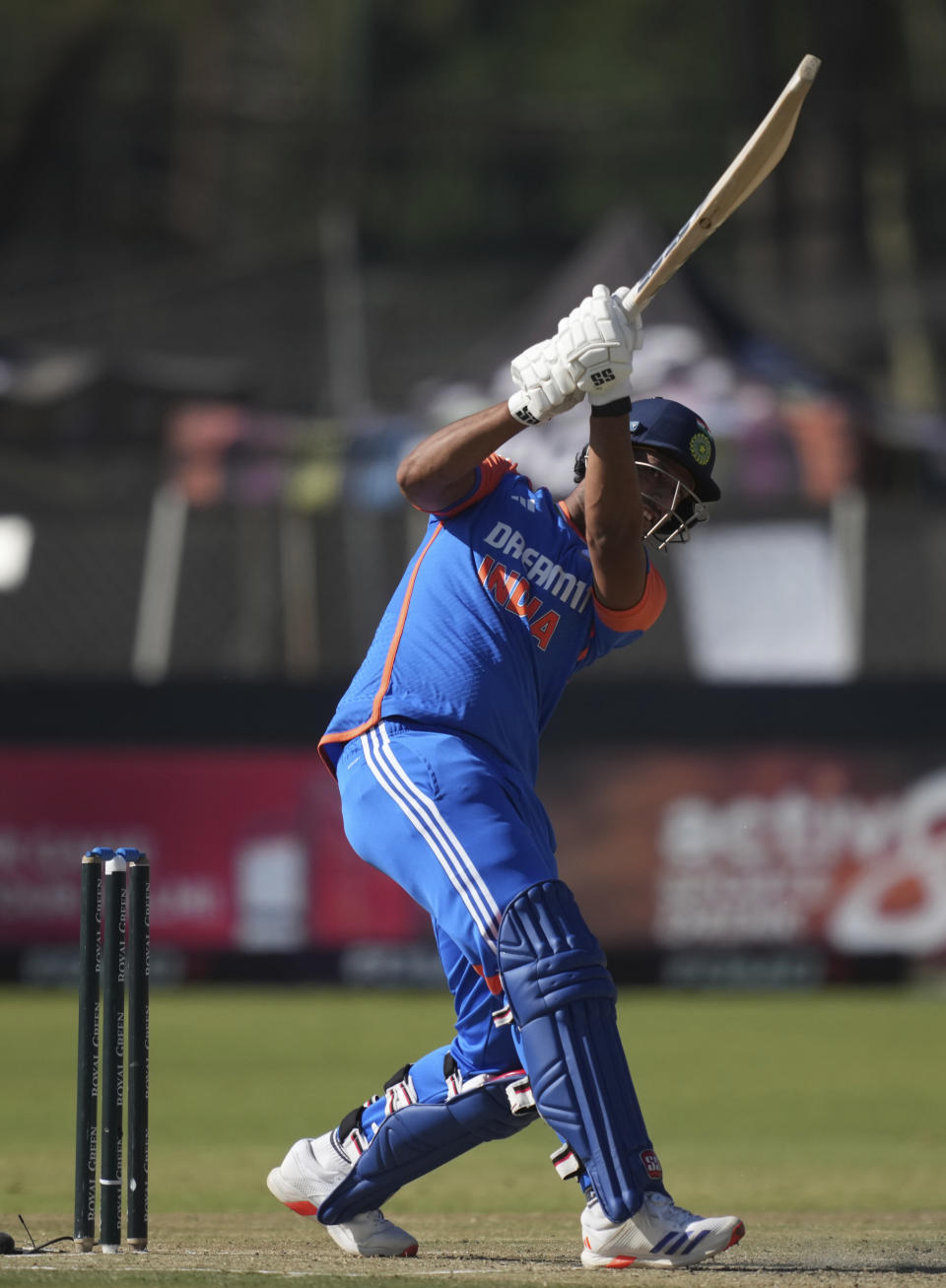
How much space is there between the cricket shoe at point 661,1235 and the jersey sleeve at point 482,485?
1584mm

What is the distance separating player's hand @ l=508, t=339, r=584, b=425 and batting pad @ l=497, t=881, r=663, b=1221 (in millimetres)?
1032

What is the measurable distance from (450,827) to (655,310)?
33.7 feet

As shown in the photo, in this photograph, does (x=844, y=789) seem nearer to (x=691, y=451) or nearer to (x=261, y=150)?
(x=691, y=451)

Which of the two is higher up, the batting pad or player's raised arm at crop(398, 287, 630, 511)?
A: player's raised arm at crop(398, 287, 630, 511)

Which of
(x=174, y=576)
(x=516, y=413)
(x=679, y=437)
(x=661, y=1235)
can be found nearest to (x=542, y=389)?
(x=516, y=413)

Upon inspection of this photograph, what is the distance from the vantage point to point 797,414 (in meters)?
13.7

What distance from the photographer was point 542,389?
4285 mm

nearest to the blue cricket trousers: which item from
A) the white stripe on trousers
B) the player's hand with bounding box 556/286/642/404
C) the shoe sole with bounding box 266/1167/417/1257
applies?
the white stripe on trousers

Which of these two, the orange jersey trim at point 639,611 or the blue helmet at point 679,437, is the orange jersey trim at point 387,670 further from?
the blue helmet at point 679,437

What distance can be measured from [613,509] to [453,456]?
38 centimetres

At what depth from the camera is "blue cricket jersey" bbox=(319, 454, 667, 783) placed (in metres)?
4.51

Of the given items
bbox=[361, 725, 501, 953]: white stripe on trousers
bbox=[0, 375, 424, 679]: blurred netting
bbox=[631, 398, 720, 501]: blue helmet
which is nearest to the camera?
bbox=[361, 725, 501, 953]: white stripe on trousers

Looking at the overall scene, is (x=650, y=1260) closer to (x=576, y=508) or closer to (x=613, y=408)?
(x=576, y=508)

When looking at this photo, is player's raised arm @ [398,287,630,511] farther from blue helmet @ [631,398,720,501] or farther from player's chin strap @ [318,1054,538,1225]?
player's chin strap @ [318,1054,538,1225]
